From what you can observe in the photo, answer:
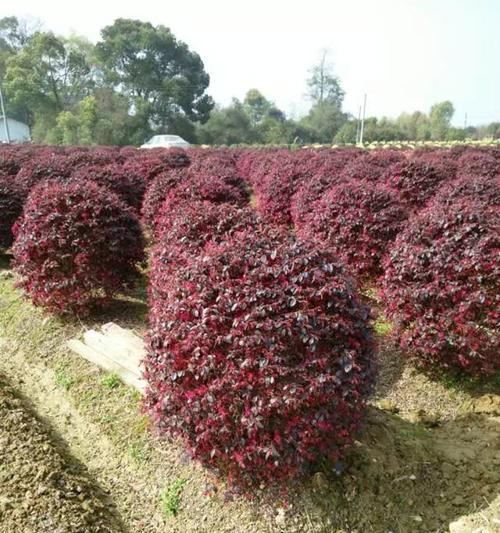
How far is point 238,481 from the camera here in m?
2.79

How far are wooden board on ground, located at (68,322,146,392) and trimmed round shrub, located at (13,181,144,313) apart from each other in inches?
21.9

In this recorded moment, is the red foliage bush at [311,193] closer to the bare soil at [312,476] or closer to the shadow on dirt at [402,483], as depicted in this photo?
the bare soil at [312,476]

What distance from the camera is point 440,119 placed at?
68125mm

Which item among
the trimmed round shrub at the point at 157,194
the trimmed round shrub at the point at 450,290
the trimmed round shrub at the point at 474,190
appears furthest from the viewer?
the trimmed round shrub at the point at 157,194

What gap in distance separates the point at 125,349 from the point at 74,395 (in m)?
0.58

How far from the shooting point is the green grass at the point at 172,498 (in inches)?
118

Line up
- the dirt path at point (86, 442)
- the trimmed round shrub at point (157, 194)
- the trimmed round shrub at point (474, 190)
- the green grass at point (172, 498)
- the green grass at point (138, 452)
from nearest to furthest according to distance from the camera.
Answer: the green grass at point (172, 498)
the dirt path at point (86, 442)
the green grass at point (138, 452)
the trimmed round shrub at point (474, 190)
the trimmed round shrub at point (157, 194)

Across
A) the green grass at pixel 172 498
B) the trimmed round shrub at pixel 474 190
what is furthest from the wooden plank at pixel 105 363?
the trimmed round shrub at pixel 474 190

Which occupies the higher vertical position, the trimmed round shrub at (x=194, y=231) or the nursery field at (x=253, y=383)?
the trimmed round shrub at (x=194, y=231)

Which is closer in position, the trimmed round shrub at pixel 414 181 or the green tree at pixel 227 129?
the trimmed round shrub at pixel 414 181

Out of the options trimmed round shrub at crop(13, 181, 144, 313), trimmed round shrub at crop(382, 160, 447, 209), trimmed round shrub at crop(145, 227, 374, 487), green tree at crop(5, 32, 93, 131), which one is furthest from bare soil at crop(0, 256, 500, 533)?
green tree at crop(5, 32, 93, 131)

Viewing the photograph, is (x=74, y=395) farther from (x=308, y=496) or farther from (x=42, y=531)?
(x=308, y=496)

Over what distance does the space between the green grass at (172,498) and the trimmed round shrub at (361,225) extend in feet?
10.1

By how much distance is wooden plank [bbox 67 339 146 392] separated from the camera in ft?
13.3
